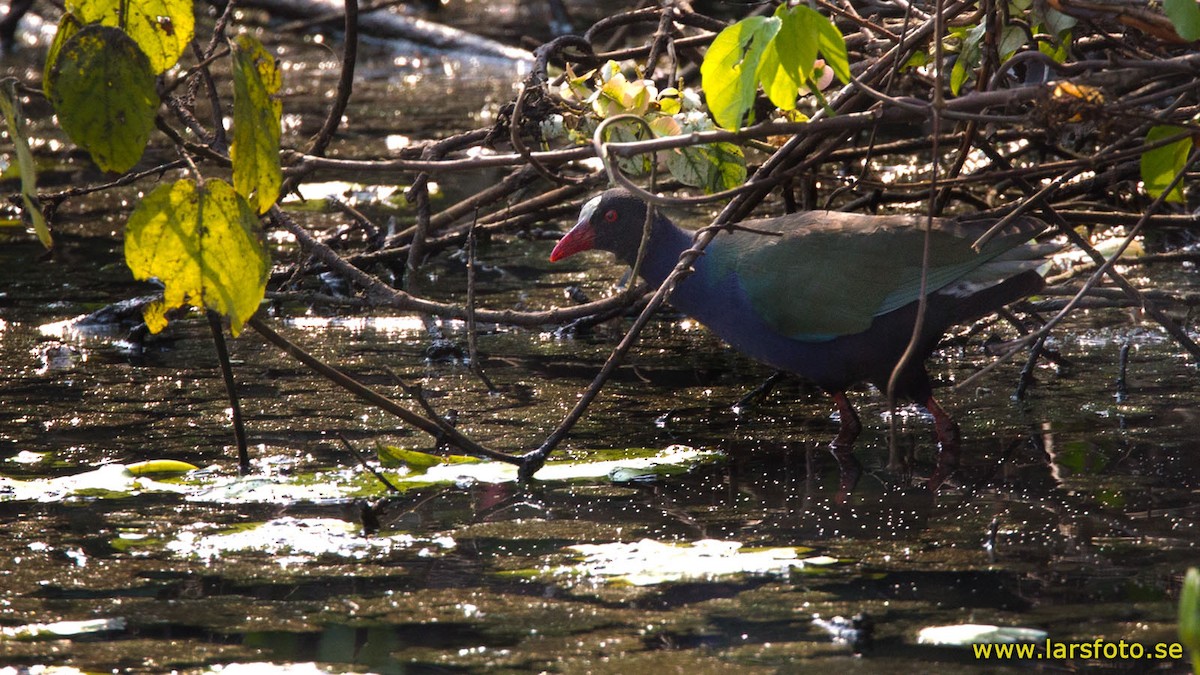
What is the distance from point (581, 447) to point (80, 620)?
156 cm

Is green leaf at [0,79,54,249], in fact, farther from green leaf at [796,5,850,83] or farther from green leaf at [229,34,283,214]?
green leaf at [796,5,850,83]

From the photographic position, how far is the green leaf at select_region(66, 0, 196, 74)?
110 inches

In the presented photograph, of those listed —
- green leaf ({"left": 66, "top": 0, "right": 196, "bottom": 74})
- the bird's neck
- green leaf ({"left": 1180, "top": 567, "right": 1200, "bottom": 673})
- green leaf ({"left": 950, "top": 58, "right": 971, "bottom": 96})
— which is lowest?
green leaf ({"left": 1180, "top": 567, "right": 1200, "bottom": 673})

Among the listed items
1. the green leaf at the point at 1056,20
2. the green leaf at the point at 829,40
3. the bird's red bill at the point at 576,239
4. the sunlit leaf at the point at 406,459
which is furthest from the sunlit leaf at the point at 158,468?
the green leaf at the point at 1056,20

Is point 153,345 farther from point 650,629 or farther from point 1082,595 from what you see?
point 1082,595

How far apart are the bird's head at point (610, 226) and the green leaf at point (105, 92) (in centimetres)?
192

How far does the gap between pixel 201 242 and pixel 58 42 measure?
1.49 feet

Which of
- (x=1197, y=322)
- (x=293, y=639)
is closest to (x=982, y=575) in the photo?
(x=293, y=639)

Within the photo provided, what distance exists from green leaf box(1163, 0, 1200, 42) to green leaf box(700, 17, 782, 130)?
0.80m

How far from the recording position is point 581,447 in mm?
4031

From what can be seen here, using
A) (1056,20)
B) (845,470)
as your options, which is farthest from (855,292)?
(1056,20)

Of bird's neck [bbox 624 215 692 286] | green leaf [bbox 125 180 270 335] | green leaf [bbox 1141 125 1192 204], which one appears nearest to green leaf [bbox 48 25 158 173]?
green leaf [bbox 125 180 270 335]

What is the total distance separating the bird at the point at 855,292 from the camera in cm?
398

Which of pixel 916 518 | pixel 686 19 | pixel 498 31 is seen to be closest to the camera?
pixel 916 518
